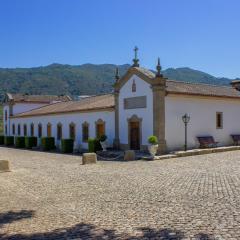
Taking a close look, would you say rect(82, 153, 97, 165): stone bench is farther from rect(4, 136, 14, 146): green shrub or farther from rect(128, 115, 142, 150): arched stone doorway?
rect(4, 136, 14, 146): green shrub

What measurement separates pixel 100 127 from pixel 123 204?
18.5m

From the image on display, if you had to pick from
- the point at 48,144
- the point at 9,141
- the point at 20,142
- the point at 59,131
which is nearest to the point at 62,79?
the point at 9,141

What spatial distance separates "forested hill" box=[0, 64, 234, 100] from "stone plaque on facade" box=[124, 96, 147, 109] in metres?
100

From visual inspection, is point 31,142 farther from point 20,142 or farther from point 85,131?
point 85,131

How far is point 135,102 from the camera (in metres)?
24.6

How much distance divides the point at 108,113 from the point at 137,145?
3.73 metres

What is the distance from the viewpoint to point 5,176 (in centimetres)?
1560

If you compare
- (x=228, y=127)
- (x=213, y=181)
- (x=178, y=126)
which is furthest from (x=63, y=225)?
(x=228, y=127)

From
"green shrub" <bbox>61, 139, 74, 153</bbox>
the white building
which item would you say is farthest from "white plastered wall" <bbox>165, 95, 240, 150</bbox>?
"green shrub" <bbox>61, 139, 74, 153</bbox>

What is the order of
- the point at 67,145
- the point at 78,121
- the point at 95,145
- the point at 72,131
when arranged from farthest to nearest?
the point at 72,131 < the point at 78,121 < the point at 67,145 < the point at 95,145

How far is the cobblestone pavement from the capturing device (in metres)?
7.09

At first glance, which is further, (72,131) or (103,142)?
(72,131)

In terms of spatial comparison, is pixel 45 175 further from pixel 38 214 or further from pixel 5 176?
pixel 38 214

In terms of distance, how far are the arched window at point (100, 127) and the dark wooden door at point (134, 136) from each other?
3.19 metres
